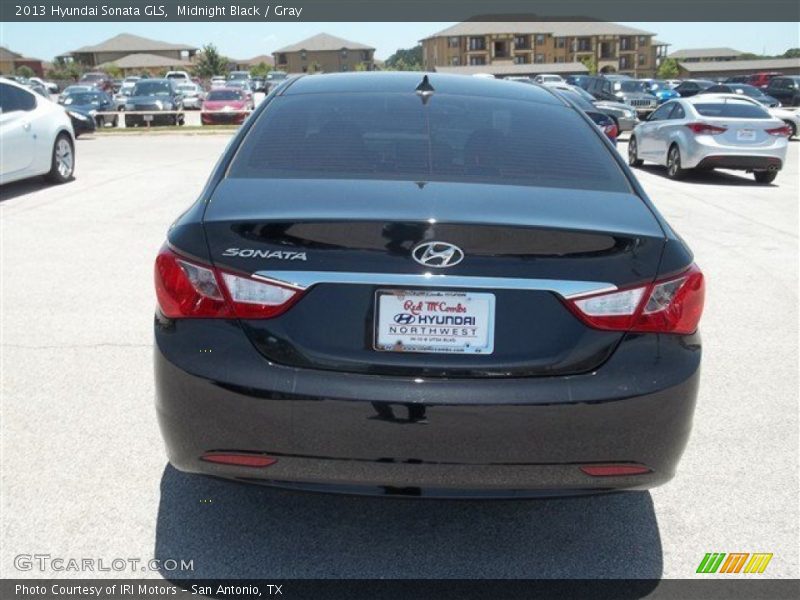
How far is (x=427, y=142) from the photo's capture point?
346 centimetres

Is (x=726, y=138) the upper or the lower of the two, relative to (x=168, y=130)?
upper

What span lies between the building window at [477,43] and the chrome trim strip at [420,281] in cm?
10390

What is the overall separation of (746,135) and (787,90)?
22.8 m

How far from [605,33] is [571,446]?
111 metres

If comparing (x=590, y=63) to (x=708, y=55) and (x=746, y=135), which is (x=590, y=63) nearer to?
(x=708, y=55)

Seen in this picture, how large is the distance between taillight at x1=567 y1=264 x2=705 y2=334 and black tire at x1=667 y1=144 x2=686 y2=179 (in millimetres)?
13296

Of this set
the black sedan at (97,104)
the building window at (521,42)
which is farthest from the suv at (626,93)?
the building window at (521,42)

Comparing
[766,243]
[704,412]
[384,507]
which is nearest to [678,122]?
[766,243]

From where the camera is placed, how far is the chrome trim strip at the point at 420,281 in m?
2.58

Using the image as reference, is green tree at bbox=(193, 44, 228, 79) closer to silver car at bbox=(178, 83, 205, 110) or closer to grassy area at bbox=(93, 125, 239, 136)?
silver car at bbox=(178, 83, 205, 110)

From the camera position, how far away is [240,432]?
2.68m

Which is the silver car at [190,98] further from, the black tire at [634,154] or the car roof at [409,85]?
the car roof at [409,85]

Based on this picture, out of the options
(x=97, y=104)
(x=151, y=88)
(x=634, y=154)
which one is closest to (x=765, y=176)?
(x=634, y=154)

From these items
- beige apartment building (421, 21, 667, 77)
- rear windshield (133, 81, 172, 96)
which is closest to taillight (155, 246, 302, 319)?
rear windshield (133, 81, 172, 96)
